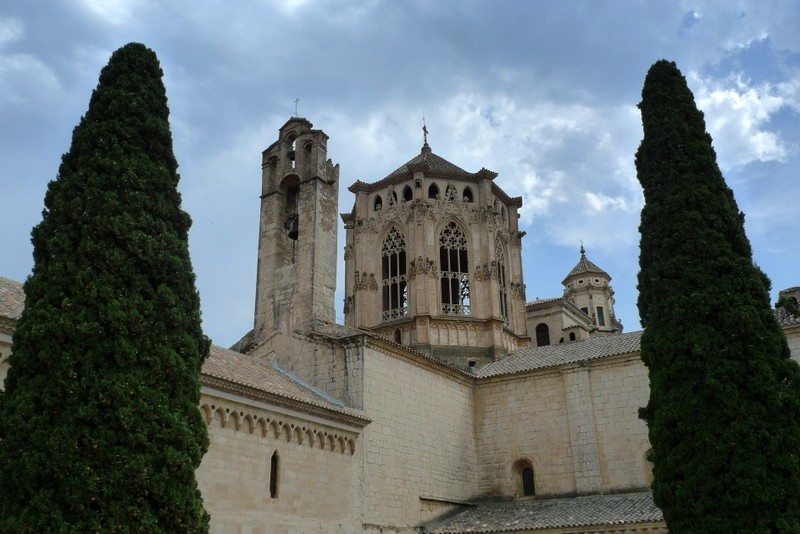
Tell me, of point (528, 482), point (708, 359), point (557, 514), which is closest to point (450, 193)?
point (528, 482)

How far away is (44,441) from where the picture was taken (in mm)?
8828

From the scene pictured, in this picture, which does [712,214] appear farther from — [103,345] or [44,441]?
[44,441]

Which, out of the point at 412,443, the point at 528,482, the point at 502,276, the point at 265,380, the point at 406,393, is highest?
the point at 502,276

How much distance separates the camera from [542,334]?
1323 inches

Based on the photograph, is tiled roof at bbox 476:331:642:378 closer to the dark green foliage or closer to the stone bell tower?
the stone bell tower

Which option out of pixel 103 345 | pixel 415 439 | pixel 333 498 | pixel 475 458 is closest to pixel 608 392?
pixel 475 458

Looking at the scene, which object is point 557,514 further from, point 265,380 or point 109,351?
point 109,351

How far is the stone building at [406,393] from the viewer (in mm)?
14602

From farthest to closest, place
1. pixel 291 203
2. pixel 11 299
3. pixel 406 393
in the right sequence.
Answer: pixel 291 203
pixel 406 393
pixel 11 299

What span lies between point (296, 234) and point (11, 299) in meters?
8.74

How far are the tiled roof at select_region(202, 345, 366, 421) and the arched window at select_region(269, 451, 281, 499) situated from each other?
120 cm

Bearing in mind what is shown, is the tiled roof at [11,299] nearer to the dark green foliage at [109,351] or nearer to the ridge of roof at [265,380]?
the dark green foliage at [109,351]

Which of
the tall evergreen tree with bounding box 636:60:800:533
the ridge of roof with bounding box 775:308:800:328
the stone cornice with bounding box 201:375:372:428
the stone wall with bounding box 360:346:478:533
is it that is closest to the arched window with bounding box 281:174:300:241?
the stone wall with bounding box 360:346:478:533

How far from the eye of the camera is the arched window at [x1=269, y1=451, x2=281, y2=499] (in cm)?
1441
